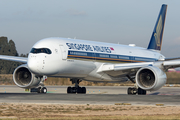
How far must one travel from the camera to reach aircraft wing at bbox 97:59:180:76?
86.1ft

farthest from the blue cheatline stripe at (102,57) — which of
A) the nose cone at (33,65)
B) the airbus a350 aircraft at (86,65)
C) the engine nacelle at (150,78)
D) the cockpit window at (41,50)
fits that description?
the engine nacelle at (150,78)

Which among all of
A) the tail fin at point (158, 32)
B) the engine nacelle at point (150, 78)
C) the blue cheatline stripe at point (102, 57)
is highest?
the tail fin at point (158, 32)

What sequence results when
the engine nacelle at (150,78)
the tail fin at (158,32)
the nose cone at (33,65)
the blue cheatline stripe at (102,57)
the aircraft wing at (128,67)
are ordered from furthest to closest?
the tail fin at (158,32), the aircraft wing at (128,67), the blue cheatline stripe at (102,57), the engine nacelle at (150,78), the nose cone at (33,65)

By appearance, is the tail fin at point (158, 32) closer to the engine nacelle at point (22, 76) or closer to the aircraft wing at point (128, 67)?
the aircraft wing at point (128, 67)

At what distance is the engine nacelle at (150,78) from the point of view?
78.7 feet

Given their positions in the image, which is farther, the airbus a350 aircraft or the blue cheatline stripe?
the blue cheatline stripe

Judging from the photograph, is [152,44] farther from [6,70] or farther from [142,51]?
[6,70]

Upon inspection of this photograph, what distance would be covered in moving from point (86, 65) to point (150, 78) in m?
5.17

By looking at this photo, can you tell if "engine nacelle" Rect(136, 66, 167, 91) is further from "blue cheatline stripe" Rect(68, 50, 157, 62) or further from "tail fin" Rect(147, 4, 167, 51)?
"tail fin" Rect(147, 4, 167, 51)

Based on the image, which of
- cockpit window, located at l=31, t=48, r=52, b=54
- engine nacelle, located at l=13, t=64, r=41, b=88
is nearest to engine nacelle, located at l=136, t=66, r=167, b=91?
cockpit window, located at l=31, t=48, r=52, b=54

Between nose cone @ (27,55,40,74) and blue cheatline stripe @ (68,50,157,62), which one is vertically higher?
blue cheatline stripe @ (68,50,157,62)

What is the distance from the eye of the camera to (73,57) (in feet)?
83.4

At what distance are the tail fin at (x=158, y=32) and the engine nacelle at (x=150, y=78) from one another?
10932 millimetres

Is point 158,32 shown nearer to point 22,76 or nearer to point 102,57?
point 102,57
